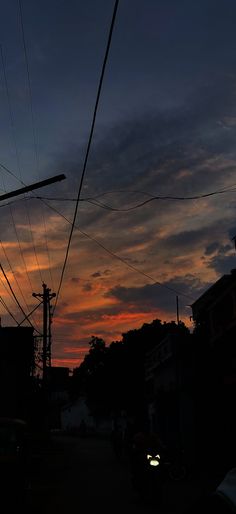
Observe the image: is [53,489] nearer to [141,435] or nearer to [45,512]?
[141,435]

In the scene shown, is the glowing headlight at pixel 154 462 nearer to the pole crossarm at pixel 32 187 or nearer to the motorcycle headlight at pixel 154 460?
the motorcycle headlight at pixel 154 460

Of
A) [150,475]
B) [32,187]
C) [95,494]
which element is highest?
[32,187]

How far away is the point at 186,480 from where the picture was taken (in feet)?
59.9

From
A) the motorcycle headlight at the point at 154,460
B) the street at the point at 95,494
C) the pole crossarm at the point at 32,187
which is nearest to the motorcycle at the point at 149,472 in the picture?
the motorcycle headlight at the point at 154,460

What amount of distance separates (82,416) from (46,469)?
8975 cm

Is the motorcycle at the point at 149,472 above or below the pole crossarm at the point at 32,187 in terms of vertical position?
below

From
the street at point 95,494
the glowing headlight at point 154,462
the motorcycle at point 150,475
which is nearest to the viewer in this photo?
the street at point 95,494

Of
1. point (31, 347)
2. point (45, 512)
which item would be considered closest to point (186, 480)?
point (45, 512)

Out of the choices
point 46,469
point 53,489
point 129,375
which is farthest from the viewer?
point 129,375

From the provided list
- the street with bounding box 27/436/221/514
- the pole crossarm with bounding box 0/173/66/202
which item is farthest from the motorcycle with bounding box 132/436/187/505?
the pole crossarm with bounding box 0/173/66/202

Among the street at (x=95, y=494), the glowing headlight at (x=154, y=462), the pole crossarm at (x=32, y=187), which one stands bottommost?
the street at (x=95, y=494)

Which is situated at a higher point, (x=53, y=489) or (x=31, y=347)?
(x=31, y=347)

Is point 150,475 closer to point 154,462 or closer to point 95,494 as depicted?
point 154,462


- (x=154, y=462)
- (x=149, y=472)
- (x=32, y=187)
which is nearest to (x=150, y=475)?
(x=149, y=472)
